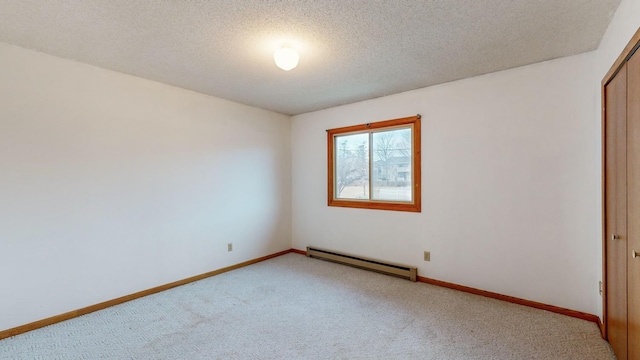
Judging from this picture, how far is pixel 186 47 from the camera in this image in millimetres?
2406

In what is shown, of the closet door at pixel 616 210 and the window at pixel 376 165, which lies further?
the window at pixel 376 165

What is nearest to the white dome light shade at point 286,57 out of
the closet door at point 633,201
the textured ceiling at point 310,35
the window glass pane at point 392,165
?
the textured ceiling at point 310,35

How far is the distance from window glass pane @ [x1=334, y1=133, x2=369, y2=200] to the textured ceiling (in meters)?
1.24

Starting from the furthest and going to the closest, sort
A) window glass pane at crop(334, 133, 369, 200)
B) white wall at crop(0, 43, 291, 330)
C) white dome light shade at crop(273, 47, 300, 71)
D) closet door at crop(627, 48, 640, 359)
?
window glass pane at crop(334, 133, 369, 200) → white wall at crop(0, 43, 291, 330) → white dome light shade at crop(273, 47, 300, 71) → closet door at crop(627, 48, 640, 359)

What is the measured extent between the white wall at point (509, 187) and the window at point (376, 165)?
0.13 meters

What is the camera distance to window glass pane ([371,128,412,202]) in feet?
12.2

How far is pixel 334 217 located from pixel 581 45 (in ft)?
10.9

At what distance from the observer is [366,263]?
3918mm

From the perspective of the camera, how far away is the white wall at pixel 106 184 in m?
2.38

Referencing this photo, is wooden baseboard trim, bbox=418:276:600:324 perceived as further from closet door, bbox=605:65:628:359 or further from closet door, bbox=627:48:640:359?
closet door, bbox=627:48:640:359

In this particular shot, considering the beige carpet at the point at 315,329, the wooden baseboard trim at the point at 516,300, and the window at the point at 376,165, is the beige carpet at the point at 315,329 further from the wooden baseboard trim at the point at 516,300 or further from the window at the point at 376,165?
the window at the point at 376,165

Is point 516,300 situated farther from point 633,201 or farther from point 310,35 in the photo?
point 310,35

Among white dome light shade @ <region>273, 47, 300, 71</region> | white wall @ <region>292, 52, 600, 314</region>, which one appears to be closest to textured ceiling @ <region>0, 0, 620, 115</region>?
white dome light shade @ <region>273, 47, 300, 71</region>

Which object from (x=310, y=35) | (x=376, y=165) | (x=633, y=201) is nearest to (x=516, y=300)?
(x=633, y=201)
